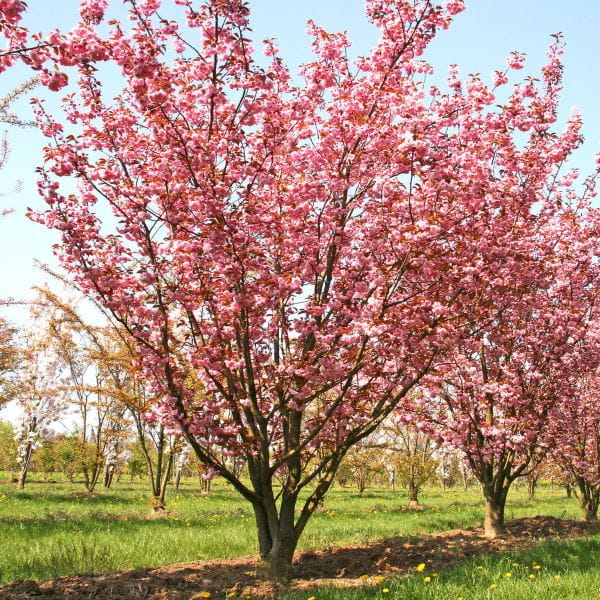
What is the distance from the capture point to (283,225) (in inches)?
261

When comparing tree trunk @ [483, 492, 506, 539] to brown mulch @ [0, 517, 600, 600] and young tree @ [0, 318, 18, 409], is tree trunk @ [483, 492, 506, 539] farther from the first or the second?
young tree @ [0, 318, 18, 409]

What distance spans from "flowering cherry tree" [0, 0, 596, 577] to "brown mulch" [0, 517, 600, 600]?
666 mm

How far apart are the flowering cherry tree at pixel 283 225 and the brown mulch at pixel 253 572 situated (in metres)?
0.67

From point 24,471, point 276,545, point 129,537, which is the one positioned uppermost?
point 276,545

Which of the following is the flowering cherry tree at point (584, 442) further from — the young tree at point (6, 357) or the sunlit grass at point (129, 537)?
the young tree at point (6, 357)

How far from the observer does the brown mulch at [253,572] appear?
5.66 m

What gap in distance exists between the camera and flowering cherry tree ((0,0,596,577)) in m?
5.94

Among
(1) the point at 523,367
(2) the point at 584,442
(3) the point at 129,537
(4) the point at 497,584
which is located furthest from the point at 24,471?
(4) the point at 497,584

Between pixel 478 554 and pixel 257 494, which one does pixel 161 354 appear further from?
pixel 478 554

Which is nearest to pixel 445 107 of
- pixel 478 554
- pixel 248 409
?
pixel 248 409

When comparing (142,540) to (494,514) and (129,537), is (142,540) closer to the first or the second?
(129,537)

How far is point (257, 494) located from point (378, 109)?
17.3 feet

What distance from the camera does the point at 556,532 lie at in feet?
35.7

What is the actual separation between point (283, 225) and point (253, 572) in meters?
4.49
